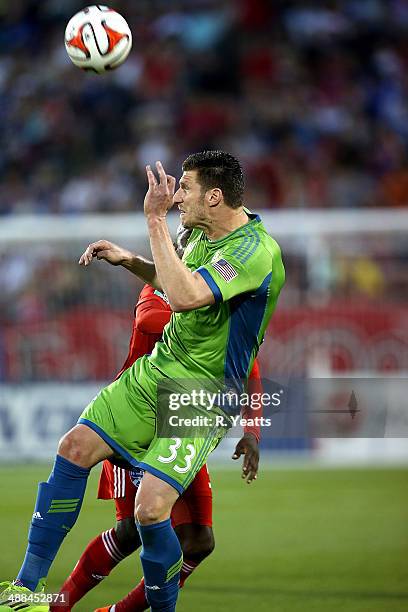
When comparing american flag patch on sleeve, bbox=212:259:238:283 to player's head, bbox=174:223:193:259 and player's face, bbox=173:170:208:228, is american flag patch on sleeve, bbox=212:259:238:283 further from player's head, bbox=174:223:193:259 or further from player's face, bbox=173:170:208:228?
player's head, bbox=174:223:193:259

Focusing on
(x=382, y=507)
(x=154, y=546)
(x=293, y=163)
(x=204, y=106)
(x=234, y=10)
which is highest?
(x=234, y=10)

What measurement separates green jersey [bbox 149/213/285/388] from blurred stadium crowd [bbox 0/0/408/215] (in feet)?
32.0

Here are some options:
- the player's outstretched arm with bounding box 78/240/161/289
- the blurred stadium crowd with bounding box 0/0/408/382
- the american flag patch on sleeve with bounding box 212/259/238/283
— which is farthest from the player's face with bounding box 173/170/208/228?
the blurred stadium crowd with bounding box 0/0/408/382

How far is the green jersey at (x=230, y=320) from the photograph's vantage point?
4.85 meters

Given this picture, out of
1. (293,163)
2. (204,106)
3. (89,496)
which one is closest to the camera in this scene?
(89,496)

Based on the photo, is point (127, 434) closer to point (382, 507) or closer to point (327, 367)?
point (382, 507)

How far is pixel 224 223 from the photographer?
199 inches

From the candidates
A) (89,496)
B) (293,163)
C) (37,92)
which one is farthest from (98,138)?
(89,496)

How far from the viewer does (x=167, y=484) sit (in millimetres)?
4648

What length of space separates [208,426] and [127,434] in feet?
1.21

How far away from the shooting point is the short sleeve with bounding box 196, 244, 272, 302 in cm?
471

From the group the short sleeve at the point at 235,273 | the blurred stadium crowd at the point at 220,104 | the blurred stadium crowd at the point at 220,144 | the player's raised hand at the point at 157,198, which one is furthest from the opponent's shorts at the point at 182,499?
the blurred stadium crowd at the point at 220,104

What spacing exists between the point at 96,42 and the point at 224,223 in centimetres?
184

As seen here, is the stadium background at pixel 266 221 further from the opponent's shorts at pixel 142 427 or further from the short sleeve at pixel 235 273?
the short sleeve at pixel 235 273
